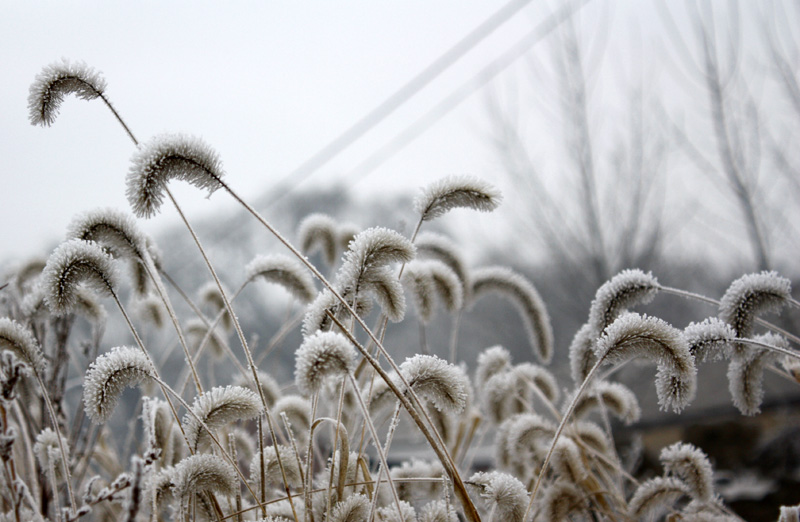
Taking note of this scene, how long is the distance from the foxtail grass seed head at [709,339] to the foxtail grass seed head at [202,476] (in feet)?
2.07

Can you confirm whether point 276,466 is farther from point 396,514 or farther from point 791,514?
point 791,514

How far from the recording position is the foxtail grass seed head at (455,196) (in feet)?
2.64

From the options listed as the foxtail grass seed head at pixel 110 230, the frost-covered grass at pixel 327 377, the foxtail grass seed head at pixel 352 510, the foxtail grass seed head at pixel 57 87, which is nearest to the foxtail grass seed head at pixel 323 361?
the frost-covered grass at pixel 327 377

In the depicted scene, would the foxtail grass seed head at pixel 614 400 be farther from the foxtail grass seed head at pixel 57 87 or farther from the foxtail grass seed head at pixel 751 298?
the foxtail grass seed head at pixel 57 87

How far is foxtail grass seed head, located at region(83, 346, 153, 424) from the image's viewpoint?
0.68 meters

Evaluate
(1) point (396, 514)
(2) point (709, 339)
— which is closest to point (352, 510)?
(1) point (396, 514)

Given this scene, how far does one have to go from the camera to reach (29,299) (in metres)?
0.92

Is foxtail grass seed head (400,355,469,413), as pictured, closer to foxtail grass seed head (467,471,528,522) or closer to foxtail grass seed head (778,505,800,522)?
foxtail grass seed head (467,471,528,522)

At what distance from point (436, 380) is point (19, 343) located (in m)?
0.56

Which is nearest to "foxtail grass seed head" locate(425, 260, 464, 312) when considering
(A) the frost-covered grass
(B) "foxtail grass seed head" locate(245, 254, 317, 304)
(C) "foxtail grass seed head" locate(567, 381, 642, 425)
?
(A) the frost-covered grass

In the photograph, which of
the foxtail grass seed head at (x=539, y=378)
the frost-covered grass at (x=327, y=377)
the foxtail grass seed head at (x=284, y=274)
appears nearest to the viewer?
the frost-covered grass at (x=327, y=377)

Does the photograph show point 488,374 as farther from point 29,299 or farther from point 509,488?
point 29,299

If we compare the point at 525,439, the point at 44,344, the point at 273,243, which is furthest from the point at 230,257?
the point at 525,439

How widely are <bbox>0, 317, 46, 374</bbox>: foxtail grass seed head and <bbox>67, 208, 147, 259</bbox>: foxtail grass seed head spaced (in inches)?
5.4
